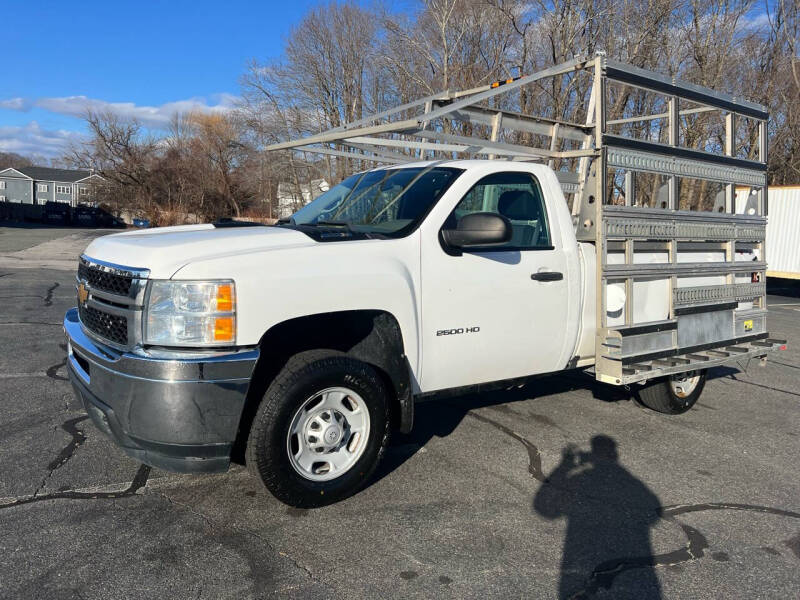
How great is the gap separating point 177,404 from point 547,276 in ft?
8.64

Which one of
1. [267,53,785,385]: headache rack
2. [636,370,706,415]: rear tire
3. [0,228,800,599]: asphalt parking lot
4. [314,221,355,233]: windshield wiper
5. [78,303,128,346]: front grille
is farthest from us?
[636,370,706,415]: rear tire

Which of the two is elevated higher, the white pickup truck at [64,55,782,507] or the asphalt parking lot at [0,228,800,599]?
the white pickup truck at [64,55,782,507]

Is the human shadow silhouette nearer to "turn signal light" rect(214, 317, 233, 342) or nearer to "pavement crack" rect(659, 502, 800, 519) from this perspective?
"pavement crack" rect(659, 502, 800, 519)

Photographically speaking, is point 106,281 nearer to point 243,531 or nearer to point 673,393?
point 243,531

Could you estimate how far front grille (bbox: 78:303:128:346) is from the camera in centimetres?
343

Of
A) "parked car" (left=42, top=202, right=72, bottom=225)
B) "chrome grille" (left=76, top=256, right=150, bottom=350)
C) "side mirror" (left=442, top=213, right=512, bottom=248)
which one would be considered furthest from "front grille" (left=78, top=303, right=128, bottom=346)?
"parked car" (left=42, top=202, right=72, bottom=225)

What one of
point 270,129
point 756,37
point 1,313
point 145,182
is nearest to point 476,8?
point 756,37

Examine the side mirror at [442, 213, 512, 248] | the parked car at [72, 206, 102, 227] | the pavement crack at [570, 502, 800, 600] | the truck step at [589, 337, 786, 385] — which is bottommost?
the pavement crack at [570, 502, 800, 600]

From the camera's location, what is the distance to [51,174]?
96562 mm

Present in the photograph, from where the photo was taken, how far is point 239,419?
3324mm

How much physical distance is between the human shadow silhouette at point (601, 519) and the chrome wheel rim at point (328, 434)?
3.78 ft

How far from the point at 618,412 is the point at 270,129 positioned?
27.5 meters

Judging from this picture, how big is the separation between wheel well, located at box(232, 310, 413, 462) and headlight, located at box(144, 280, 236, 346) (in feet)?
1.19

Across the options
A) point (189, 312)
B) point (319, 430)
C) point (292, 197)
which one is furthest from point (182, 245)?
point (292, 197)
